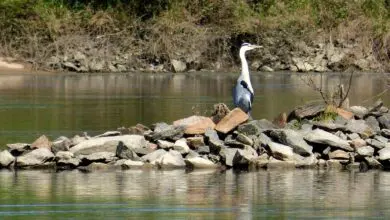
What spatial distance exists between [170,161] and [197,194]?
3.24 meters

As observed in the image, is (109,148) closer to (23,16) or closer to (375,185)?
(375,185)

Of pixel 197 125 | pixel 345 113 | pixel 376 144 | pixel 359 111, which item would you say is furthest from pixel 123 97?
pixel 376 144

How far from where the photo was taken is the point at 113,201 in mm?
15273

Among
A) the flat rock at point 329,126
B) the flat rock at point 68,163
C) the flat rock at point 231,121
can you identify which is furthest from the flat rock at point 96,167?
the flat rock at point 329,126

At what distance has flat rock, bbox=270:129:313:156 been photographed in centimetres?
1972

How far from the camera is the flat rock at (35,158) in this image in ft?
63.7

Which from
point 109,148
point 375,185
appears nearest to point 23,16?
point 109,148

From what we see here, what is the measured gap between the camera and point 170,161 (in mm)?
19344

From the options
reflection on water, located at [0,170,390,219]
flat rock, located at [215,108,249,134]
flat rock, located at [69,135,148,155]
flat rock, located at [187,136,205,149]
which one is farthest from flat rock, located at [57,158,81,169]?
flat rock, located at [215,108,249,134]

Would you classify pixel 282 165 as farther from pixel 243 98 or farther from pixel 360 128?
pixel 243 98

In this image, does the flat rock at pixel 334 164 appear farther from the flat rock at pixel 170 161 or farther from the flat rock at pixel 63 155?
the flat rock at pixel 63 155

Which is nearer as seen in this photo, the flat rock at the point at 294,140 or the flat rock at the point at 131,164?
the flat rock at the point at 131,164

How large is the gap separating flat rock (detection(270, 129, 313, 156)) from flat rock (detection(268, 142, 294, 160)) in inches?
4.4

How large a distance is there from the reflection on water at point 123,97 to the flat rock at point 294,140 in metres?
5.34
